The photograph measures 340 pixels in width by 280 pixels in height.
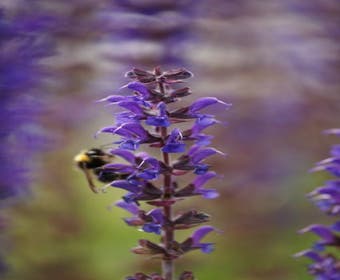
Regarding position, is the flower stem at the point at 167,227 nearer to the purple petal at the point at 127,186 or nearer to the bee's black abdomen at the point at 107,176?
the purple petal at the point at 127,186

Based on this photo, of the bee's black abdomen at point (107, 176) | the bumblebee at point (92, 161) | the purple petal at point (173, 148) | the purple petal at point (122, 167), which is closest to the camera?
the purple petal at point (173, 148)

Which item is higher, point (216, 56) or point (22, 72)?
point (216, 56)

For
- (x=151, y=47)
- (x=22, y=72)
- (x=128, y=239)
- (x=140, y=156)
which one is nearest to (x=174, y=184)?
(x=140, y=156)

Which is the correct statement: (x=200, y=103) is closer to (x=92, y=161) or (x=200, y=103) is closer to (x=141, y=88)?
(x=141, y=88)

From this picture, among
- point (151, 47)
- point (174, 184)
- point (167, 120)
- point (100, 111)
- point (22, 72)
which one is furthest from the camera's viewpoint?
point (100, 111)

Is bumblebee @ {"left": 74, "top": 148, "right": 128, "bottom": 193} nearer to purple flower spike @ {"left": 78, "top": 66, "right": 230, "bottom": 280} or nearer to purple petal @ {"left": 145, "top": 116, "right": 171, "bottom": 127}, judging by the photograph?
purple flower spike @ {"left": 78, "top": 66, "right": 230, "bottom": 280}

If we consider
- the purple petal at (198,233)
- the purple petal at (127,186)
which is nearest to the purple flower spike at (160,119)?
the purple petal at (127,186)

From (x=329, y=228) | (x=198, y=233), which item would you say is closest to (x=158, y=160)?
(x=198, y=233)

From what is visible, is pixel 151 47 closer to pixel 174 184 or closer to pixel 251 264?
pixel 251 264

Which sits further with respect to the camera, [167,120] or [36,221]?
[36,221]
